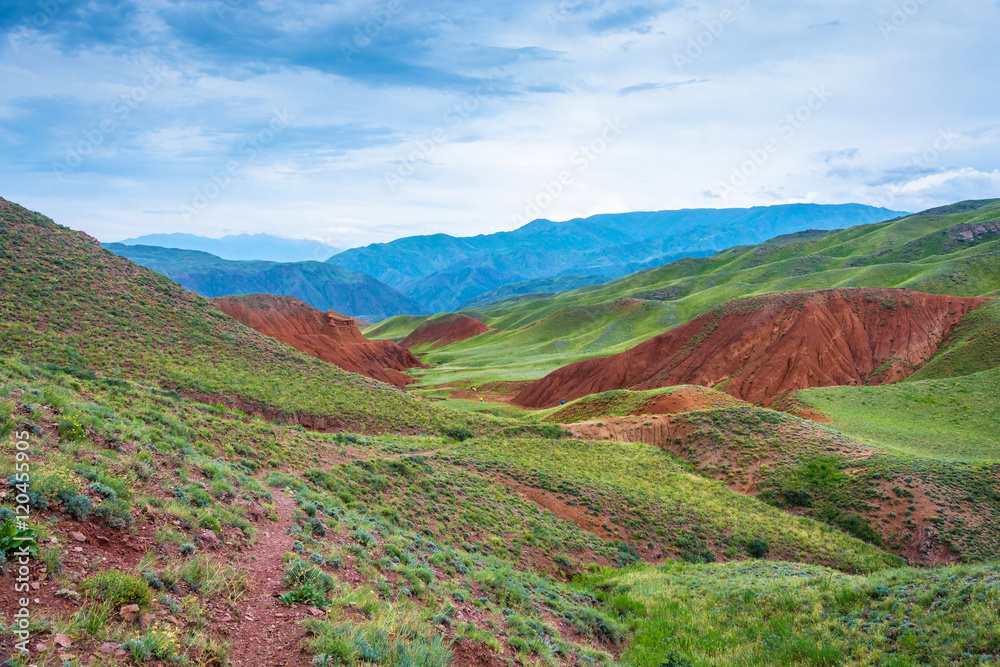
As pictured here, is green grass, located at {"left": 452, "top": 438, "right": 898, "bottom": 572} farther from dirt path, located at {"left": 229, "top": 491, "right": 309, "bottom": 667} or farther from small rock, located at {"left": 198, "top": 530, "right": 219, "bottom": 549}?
small rock, located at {"left": 198, "top": 530, "right": 219, "bottom": 549}

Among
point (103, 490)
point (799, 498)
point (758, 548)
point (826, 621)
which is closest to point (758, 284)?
point (799, 498)

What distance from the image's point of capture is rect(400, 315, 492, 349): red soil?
507ft

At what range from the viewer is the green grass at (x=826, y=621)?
8445 mm

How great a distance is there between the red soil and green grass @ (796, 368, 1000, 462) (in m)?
117

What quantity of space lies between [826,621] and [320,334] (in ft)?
293

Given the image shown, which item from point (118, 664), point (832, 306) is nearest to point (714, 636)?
point (118, 664)

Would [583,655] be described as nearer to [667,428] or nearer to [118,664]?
[118,664]

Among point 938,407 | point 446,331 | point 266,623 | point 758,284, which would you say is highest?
point 758,284

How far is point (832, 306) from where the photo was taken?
60.9 m

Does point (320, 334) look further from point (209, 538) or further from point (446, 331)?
point (209, 538)

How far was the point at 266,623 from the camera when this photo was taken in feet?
22.6

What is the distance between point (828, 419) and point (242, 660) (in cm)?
4324

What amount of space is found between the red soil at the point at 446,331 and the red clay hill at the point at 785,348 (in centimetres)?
8758

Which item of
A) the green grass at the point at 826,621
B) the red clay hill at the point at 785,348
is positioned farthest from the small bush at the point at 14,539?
the red clay hill at the point at 785,348
